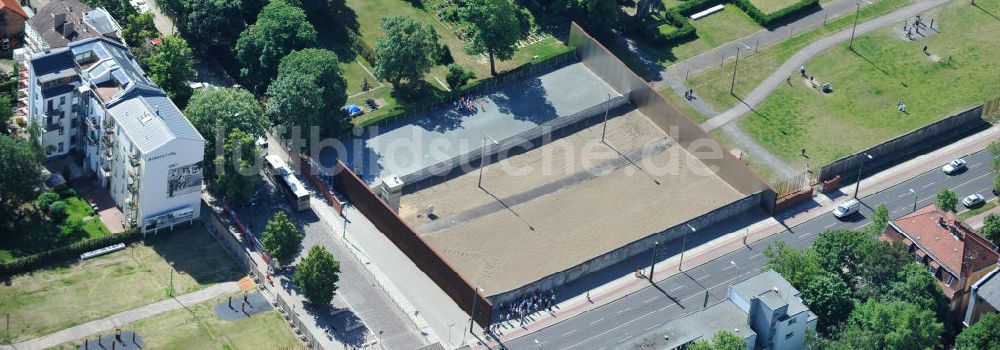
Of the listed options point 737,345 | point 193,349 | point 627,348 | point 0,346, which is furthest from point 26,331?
point 737,345

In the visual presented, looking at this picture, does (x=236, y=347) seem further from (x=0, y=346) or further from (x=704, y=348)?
(x=704, y=348)

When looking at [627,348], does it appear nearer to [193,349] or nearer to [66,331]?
[193,349]

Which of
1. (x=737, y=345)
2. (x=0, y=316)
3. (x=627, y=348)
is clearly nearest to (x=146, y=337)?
(x=0, y=316)

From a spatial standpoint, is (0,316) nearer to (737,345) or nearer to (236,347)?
(236,347)

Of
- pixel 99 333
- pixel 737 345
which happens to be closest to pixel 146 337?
pixel 99 333

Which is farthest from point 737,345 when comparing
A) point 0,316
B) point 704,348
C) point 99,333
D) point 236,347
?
point 0,316
